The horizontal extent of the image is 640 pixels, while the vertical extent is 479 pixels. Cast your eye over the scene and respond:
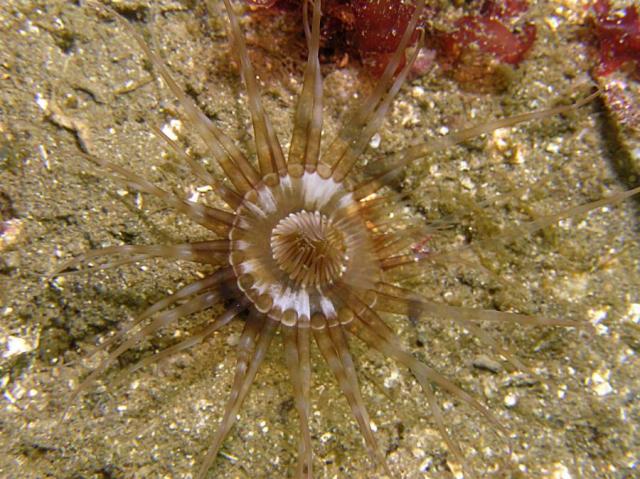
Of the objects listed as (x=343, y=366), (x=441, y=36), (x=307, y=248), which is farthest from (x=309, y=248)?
(x=441, y=36)

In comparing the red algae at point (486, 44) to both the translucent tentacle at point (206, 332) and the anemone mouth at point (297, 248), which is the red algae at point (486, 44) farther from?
the translucent tentacle at point (206, 332)

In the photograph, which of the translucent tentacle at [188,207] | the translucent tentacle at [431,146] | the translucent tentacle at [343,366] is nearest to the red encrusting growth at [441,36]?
the translucent tentacle at [431,146]

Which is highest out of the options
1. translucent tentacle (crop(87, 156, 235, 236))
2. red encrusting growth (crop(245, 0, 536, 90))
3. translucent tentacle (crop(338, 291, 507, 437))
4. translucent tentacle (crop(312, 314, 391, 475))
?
red encrusting growth (crop(245, 0, 536, 90))

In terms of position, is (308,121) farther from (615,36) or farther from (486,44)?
(615,36)

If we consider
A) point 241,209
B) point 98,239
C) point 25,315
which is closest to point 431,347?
point 241,209

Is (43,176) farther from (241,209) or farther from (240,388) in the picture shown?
(240,388)

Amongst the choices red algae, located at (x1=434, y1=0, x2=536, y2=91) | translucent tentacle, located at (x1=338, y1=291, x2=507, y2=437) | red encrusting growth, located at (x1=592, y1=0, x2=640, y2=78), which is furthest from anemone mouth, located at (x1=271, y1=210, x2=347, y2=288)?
red encrusting growth, located at (x1=592, y1=0, x2=640, y2=78)

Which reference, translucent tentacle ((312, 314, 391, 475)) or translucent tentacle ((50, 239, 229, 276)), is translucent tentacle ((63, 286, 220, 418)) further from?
translucent tentacle ((312, 314, 391, 475))
